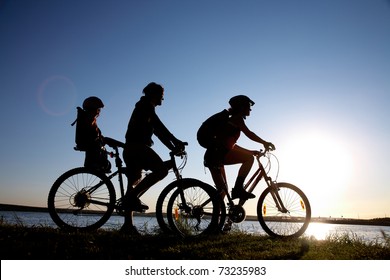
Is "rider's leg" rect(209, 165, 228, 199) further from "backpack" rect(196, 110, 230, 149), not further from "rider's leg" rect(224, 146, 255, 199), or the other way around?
"backpack" rect(196, 110, 230, 149)

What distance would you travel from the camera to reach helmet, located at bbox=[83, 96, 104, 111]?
604 cm

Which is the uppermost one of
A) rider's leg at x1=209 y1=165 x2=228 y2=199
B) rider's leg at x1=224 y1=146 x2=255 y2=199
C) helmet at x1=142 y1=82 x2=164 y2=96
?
helmet at x1=142 y1=82 x2=164 y2=96

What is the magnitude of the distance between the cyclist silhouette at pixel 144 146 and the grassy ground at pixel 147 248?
2.80 ft

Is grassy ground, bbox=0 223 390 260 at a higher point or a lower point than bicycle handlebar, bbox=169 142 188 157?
lower

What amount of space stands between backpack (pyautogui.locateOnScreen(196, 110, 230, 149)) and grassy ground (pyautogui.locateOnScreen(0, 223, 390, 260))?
2.06 meters

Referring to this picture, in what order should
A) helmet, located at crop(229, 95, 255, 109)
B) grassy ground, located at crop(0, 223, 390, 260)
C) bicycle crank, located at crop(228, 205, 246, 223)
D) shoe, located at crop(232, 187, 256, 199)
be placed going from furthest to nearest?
helmet, located at crop(229, 95, 255, 109) → shoe, located at crop(232, 187, 256, 199) → bicycle crank, located at crop(228, 205, 246, 223) → grassy ground, located at crop(0, 223, 390, 260)

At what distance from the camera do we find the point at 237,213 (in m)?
6.54

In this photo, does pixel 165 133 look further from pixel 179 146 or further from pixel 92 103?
pixel 92 103

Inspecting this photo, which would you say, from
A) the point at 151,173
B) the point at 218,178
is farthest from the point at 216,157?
the point at 151,173

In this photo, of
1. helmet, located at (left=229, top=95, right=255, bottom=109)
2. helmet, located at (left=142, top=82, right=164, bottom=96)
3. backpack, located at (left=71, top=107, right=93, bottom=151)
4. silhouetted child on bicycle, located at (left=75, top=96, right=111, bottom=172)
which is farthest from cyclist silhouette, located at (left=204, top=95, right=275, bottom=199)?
backpack, located at (left=71, top=107, right=93, bottom=151)

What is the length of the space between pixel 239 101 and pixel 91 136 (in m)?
3.45

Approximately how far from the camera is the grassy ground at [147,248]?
13.7 ft

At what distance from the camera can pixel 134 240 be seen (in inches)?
208
